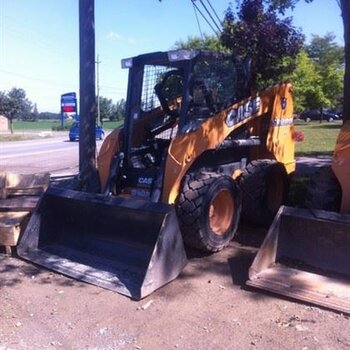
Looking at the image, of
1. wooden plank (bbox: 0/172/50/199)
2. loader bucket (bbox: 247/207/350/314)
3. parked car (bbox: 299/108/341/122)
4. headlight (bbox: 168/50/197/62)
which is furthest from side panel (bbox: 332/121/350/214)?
parked car (bbox: 299/108/341/122)

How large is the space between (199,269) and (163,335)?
4.80 ft

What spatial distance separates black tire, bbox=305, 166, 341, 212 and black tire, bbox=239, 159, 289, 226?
934 millimetres

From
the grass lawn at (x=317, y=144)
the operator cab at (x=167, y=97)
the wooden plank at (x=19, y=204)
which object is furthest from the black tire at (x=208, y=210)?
the grass lawn at (x=317, y=144)

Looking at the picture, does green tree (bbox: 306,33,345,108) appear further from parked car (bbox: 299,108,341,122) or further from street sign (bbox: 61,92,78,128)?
street sign (bbox: 61,92,78,128)

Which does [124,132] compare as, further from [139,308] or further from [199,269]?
[139,308]

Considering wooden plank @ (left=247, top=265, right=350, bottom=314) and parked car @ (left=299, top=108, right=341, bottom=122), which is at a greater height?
parked car @ (left=299, top=108, right=341, bottom=122)

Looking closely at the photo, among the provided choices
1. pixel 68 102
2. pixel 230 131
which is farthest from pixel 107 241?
pixel 68 102

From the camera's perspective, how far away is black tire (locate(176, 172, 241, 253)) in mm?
5312

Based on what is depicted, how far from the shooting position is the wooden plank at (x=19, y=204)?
6.40 m

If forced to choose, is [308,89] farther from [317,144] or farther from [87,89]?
[87,89]

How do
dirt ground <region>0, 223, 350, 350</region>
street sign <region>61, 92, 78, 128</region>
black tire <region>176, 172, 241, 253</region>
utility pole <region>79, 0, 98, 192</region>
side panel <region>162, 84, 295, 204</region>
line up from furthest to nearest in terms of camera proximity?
street sign <region>61, 92, 78, 128</region> → utility pole <region>79, 0, 98, 192</region> → side panel <region>162, 84, 295, 204</region> → black tire <region>176, 172, 241, 253</region> → dirt ground <region>0, 223, 350, 350</region>

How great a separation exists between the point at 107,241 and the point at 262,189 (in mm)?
2248

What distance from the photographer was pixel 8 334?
12.9 feet

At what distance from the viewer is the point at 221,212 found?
591cm
